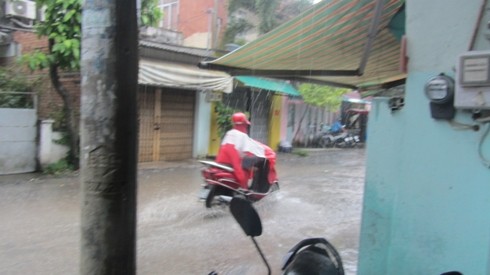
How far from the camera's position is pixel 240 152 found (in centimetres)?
672

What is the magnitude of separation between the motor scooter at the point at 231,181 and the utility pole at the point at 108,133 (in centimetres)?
419

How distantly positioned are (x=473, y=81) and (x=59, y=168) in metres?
9.02

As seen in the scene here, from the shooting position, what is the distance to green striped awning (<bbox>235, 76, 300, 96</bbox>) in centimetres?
1370

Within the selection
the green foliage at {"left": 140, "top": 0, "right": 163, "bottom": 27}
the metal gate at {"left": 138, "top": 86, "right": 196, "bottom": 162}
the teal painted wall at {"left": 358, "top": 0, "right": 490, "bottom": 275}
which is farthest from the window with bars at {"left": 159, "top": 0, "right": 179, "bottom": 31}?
the teal painted wall at {"left": 358, "top": 0, "right": 490, "bottom": 275}

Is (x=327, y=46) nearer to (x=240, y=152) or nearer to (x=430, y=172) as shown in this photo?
(x=430, y=172)

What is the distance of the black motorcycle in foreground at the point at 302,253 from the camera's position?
7.18 feet

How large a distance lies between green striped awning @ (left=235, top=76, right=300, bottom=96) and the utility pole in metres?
11.2

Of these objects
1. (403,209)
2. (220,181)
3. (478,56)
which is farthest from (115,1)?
(220,181)

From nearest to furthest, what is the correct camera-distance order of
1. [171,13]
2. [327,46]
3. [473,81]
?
[473,81] < [327,46] < [171,13]

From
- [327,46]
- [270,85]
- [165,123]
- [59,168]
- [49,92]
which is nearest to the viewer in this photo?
[327,46]

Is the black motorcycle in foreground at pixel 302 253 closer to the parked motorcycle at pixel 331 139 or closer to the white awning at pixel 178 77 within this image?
the white awning at pixel 178 77

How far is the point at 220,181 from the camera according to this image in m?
6.61

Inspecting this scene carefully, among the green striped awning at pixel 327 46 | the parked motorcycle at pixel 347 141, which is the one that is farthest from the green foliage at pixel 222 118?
the parked motorcycle at pixel 347 141

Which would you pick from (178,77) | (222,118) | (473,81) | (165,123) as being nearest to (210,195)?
(473,81)
